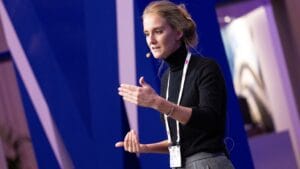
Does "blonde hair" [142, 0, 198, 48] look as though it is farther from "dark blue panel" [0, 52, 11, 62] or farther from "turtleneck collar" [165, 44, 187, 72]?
"dark blue panel" [0, 52, 11, 62]

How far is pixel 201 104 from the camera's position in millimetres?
1736

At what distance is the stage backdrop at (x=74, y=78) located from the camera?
11.5 feet

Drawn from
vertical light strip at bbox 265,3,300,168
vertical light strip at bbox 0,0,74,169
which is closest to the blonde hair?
vertical light strip at bbox 0,0,74,169

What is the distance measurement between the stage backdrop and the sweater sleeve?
171 cm

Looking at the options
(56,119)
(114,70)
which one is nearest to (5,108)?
(56,119)

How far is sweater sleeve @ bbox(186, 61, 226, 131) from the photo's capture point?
170cm

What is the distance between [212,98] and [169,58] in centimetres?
25

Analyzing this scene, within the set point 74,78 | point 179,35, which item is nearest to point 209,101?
point 179,35

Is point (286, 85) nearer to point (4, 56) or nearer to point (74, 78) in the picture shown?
point (74, 78)

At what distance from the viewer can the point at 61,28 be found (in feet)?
11.6

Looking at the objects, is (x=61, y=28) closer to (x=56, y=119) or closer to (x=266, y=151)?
(x=56, y=119)

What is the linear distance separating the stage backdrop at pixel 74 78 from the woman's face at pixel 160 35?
160 centimetres

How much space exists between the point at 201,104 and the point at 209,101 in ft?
0.10

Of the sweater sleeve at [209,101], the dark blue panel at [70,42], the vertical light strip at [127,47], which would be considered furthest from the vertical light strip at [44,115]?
the sweater sleeve at [209,101]
